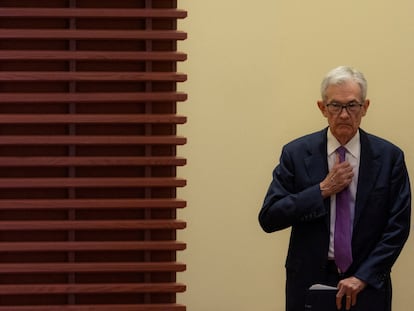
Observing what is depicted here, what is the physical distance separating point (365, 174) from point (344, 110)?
11.1 inches

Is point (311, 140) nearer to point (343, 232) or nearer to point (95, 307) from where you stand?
point (343, 232)

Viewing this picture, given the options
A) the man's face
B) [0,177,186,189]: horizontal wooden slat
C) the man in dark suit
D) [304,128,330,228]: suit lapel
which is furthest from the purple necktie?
[0,177,186,189]: horizontal wooden slat

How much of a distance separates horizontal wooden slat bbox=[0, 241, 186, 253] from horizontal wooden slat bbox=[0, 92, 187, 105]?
0.43 meters

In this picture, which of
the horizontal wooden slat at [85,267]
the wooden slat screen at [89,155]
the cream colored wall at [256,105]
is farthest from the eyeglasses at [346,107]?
the cream colored wall at [256,105]

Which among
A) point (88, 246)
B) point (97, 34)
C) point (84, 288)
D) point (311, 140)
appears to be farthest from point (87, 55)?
point (311, 140)

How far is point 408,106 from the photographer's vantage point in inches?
295

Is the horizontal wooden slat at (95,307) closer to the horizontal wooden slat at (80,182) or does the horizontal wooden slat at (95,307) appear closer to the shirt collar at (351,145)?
the horizontal wooden slat at (80,182)

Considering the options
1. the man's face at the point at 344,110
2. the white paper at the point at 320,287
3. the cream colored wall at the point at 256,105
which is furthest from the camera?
the cream colored wall at the point at 256,105

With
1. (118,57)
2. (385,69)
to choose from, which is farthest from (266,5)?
(118,57)

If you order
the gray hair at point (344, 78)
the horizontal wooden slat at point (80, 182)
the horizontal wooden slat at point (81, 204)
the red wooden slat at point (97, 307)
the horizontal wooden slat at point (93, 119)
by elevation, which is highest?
the gray hair at point (344, 78)

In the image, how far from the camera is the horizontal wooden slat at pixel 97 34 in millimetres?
3225

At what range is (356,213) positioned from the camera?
433 centimetres

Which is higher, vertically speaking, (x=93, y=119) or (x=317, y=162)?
(x=93, y=119)

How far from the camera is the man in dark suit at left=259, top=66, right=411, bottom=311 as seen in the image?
4293 mm
